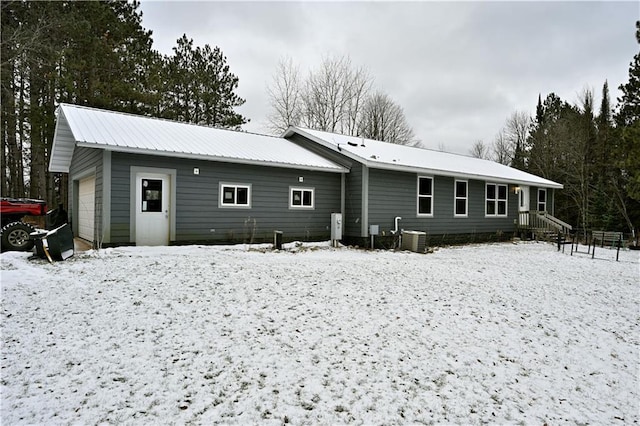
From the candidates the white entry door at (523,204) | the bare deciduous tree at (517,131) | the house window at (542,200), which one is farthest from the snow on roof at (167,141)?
the bare deciduous tree at (517,131)

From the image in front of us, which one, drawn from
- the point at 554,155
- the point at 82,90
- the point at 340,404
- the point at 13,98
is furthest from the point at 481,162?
the point at 13,98

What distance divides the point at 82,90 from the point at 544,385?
19.6 meters

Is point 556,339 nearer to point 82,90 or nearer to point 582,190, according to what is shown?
point 82,90

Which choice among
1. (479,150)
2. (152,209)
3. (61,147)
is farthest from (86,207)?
(479,150)

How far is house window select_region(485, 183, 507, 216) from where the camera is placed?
1539cm

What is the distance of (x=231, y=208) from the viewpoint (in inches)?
404

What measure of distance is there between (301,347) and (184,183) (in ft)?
23.0

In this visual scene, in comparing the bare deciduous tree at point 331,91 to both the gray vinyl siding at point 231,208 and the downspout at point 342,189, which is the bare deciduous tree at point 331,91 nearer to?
the downspout at point 342,189

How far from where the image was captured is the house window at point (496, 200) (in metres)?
15.4

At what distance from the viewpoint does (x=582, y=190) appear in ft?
68.8

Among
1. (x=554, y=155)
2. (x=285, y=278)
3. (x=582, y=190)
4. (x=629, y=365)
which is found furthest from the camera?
(x=554, y=155)

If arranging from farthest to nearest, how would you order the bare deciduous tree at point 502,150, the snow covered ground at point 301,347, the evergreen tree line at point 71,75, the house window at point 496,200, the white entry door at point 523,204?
the bare deciduous tree at point 502,150, the white entry door at point 523,204, the house window at point 496,200, the evergreen tree line at point 71,75, the snow covered ground at point 301,347

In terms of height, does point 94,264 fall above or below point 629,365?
above

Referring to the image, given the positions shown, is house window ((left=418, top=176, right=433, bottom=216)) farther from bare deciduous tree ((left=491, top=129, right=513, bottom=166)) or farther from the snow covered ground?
bare deciduous tree ((left=491, top=129, right=513, bottom=166))
